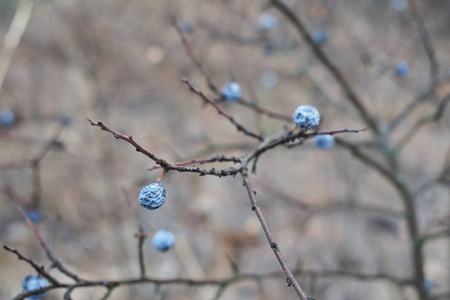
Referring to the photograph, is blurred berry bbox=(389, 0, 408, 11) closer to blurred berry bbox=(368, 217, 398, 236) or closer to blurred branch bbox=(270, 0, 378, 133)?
blurred berry bbox=(368, 217, 398, 236)

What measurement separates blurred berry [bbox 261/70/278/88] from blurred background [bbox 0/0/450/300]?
0.09 metres

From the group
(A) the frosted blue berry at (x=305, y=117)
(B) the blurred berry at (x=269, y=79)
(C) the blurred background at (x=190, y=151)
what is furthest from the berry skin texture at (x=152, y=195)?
(B) the blurred berry at (x=269, y=79)

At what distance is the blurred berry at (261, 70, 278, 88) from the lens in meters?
3.59

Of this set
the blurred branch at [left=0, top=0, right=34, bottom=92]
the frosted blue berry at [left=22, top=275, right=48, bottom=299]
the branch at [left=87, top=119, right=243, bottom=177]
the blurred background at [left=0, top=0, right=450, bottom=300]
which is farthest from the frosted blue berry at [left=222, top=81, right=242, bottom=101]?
the blurred branch at [left=0, top=0, right=34, bottom=92]

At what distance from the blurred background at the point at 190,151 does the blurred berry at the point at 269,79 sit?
9cm

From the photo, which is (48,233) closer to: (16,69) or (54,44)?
(16,69)

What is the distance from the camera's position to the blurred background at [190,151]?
9.53ft

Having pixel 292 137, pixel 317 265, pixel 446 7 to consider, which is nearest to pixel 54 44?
pixel 317 265

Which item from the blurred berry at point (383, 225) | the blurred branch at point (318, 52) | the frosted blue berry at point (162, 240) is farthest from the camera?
the blurred berry at point (383, 225)

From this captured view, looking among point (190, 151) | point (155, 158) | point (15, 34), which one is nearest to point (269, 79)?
point (190, 151)

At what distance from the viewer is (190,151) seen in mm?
3428

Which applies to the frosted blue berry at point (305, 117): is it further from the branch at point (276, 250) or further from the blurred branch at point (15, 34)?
the blurred branch at point (15, 34)

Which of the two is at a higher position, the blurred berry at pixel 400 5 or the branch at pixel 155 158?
the blurred berry at pixel 400 5

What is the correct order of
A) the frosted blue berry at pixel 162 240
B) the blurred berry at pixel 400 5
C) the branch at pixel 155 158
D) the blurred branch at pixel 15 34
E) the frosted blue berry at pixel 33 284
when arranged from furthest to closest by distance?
the blurred berry at pixel 400 5 → the blurred branch at pixel 15 34 → the frosted blue berry at pixel 162 240 → the frosted blue berry at pixel 33 284 → the branch at pixel 155 158
